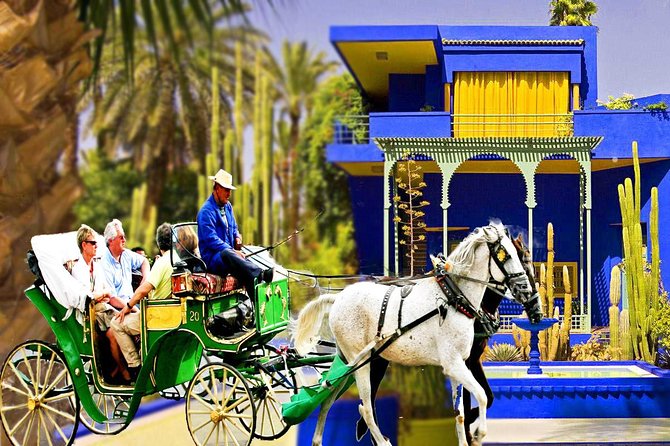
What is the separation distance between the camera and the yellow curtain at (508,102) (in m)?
13.6

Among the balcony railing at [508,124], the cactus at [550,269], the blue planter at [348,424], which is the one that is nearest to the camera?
the blue planter at [348,424]

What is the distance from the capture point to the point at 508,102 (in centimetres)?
1367

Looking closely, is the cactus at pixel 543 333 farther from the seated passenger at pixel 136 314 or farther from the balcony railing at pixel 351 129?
the seated passenger at pixel 136 314

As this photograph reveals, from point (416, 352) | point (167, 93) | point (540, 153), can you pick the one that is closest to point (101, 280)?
point (416, 352)

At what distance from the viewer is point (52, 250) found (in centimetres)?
692

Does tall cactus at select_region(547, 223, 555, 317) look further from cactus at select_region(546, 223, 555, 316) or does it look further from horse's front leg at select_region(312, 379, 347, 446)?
horse's front leg at select_region(312, 379, 347, 446)

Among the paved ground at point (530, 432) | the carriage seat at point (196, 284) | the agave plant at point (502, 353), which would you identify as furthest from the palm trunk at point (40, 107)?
the agave plant at point (502, 353)

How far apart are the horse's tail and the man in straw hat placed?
0.48m

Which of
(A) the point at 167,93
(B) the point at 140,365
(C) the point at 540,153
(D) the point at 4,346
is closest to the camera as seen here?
(D) the point at 4,346

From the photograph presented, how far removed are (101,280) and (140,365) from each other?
0.66m

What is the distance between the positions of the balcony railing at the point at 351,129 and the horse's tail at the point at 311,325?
6562mm

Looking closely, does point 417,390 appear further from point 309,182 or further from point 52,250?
point 309,182

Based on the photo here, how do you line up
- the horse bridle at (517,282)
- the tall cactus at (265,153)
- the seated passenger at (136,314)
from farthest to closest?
the tall cactus at (265,153) → the seated passenger at (136,314) → the horse bridle at (517,282)

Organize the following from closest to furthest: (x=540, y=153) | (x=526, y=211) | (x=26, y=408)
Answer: (x=26, y=408), (x=540, y=153), (x=526, y=211)
